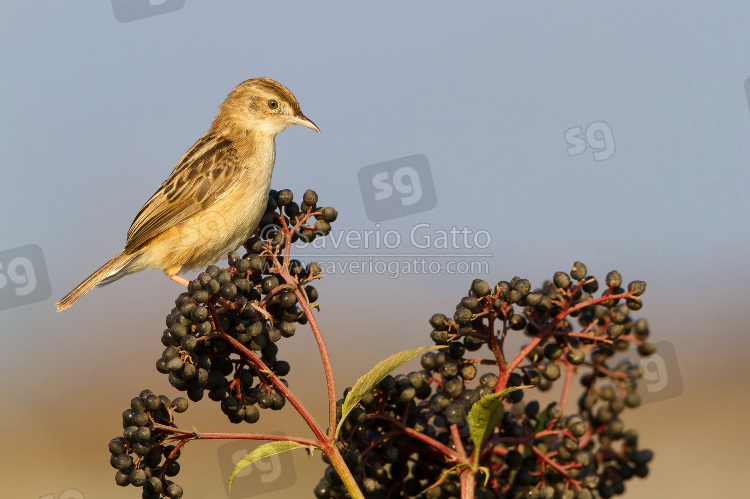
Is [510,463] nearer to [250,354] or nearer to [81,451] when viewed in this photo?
[250,354]

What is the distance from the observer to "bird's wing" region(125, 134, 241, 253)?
6605 mm

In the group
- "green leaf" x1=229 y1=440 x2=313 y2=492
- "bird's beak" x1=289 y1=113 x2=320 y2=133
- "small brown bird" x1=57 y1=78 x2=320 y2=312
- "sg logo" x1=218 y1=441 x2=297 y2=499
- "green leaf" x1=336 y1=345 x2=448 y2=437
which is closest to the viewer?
"green leaf" x1=229 y1=440 x2=313 y2=492

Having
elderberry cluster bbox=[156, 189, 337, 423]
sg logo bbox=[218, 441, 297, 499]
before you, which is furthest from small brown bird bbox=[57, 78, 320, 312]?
elderberry cluster bbox=[156, 189, 337, 423]

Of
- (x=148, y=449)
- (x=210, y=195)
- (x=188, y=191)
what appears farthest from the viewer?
(x=188, y=191)

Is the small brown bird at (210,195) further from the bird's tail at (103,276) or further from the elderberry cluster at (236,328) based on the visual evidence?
the elderberry cluster at (236,328)

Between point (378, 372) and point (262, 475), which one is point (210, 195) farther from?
point (378, 372)

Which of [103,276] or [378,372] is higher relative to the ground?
[103,276]

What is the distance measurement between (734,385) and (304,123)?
8.87 m

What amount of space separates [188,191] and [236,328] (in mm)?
3874

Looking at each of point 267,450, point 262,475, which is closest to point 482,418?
point 267,450

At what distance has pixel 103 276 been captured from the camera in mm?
6672

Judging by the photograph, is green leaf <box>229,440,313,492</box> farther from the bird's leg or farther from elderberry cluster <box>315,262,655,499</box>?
the bird's leg

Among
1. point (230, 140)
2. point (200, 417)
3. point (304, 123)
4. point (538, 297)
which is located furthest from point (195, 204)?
point (200, 417)

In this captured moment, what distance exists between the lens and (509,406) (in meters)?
3.56
